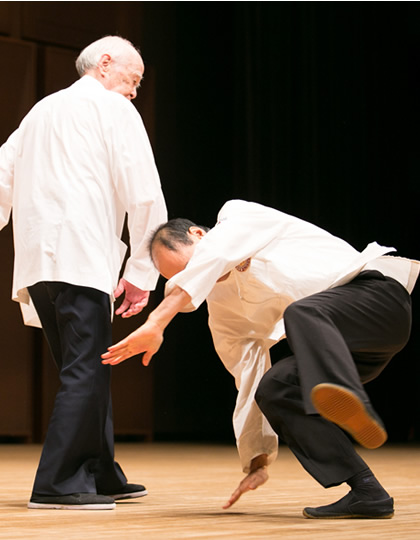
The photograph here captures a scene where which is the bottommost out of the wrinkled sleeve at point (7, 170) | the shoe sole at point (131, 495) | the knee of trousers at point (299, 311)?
the shoe sole at point (131, 495)

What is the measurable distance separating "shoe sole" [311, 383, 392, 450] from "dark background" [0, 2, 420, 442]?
4.79 metres

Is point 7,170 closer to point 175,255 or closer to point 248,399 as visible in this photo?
point 175,255

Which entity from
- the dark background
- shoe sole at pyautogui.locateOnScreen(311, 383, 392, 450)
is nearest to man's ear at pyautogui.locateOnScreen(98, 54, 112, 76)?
shoe sole at pyautogui.locateOnScreen(311, 383, 392, 450)

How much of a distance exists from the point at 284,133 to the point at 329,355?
16.5 ft

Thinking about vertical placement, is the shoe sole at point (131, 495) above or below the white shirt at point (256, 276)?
below

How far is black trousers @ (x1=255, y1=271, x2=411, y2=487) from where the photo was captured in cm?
166

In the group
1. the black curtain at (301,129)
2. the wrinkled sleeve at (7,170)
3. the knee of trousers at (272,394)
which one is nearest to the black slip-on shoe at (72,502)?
the knee of trousers at (272,394)

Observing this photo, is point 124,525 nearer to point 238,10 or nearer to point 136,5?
point 136,5

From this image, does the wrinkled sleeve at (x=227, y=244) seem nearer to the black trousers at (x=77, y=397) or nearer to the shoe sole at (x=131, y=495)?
the black trousers at (x=77, y=397)

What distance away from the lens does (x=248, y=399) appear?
78.5 inches

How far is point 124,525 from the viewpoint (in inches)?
64.7

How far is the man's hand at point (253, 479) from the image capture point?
1.87 meters

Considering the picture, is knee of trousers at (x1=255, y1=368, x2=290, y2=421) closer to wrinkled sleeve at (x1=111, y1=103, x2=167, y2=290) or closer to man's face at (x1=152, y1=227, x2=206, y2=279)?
man's face at (x1=152, y1=227, x2=206, y2=279)

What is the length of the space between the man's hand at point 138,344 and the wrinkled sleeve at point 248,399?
1.29 ft
